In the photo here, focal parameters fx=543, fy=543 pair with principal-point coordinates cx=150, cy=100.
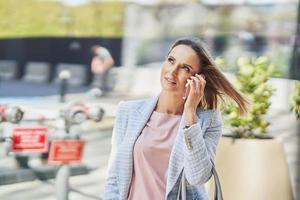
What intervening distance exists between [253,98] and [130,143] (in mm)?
1119

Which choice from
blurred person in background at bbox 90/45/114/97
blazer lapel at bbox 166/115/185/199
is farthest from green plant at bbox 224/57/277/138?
blazer lapel at bbox 166/115/185/199

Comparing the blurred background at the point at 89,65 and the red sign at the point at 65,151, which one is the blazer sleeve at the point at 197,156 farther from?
the red sign at the point at 65,151

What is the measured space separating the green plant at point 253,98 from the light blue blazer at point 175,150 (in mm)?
938

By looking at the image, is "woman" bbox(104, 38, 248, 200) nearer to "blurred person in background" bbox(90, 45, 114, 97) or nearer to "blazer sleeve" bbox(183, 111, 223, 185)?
"blazer sleeve" bbox(183, 111, 223, 185)

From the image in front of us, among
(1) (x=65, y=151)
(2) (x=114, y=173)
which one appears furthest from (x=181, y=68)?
(1) (x=65, y=151)

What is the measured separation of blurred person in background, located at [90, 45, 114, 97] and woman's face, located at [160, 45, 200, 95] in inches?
48.6

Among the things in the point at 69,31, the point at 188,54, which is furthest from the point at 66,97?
the point at 188,54

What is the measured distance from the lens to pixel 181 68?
152 cm

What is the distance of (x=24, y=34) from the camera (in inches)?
98.4

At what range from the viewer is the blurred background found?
2.55 m

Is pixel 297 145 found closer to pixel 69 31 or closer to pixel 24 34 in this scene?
pixel 69 31

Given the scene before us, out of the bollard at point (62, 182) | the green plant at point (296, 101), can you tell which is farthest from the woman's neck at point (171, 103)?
the bollard at point (62, 182)

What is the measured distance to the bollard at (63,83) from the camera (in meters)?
2.68

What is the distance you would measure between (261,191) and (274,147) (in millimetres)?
205
